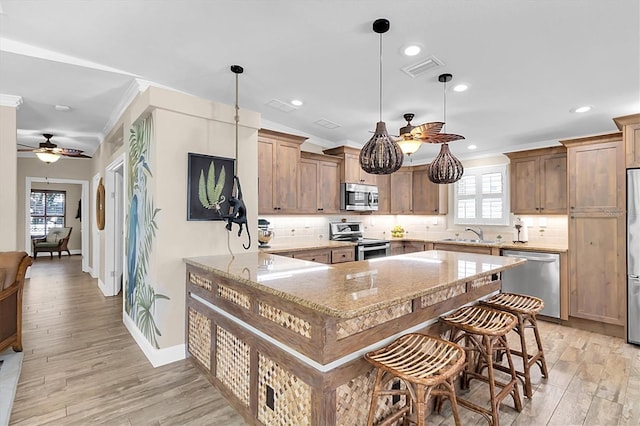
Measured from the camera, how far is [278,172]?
4531 mm

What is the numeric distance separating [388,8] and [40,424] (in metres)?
3.48

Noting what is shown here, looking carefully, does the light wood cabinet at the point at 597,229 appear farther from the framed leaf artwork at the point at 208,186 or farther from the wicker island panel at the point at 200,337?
the wicker island panel at the point at 200,337

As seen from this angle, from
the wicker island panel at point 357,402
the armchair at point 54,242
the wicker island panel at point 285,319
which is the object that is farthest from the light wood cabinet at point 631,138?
the armchair at point 54,242

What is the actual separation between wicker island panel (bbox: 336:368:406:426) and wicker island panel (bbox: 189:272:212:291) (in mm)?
1424

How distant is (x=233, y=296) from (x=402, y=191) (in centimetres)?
472

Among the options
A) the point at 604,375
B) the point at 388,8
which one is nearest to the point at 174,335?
the point at 388,8

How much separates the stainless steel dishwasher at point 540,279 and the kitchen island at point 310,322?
203 cm

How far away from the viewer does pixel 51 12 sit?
7.49 ft

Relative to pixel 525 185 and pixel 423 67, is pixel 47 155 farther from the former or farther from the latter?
pixel 525 185

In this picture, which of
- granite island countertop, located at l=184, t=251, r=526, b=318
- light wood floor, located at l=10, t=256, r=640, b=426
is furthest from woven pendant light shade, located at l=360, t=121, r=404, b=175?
light wood floor, located at l=10, t=256, r=640, b=426

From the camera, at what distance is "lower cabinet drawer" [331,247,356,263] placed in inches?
184

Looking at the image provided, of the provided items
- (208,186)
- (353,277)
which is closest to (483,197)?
(353,277)

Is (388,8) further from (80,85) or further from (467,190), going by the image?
(467,190)

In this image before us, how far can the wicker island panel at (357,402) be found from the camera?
165cm
